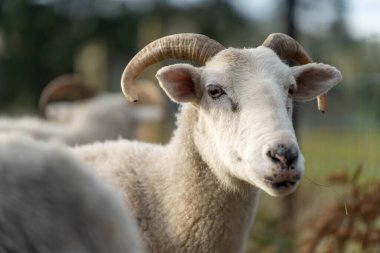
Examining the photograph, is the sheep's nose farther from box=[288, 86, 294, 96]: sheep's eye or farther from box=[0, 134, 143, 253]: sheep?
box=[0, 134, 143, 253]: sheep

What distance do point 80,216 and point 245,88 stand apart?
218 cm

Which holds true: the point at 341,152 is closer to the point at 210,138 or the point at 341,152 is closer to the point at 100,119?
the point at 100,119

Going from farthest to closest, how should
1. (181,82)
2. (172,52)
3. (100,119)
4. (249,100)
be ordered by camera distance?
(100,119)
(172,52)
(181,82)
(249,100)

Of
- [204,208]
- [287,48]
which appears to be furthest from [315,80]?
[204,208]

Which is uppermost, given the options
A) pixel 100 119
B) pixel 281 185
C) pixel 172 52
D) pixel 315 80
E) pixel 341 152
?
pixel 172 52

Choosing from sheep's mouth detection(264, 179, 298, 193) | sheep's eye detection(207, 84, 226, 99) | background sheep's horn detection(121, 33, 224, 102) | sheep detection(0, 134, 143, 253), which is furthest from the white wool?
sheep detection(0, 134, 143, 253)

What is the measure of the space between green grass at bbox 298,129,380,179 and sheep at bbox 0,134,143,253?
5424 millimetres

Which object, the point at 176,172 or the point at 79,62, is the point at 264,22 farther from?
the point at 176,172

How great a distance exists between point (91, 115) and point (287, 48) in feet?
21.0

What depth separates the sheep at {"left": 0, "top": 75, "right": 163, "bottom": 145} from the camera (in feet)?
36.2

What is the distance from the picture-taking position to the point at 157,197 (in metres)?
5.34

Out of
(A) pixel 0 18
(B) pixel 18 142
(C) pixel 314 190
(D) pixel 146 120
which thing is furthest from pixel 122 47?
(B) pixel 18 142

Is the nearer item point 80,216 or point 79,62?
point 80,216

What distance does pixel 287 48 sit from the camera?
5.52 metres
